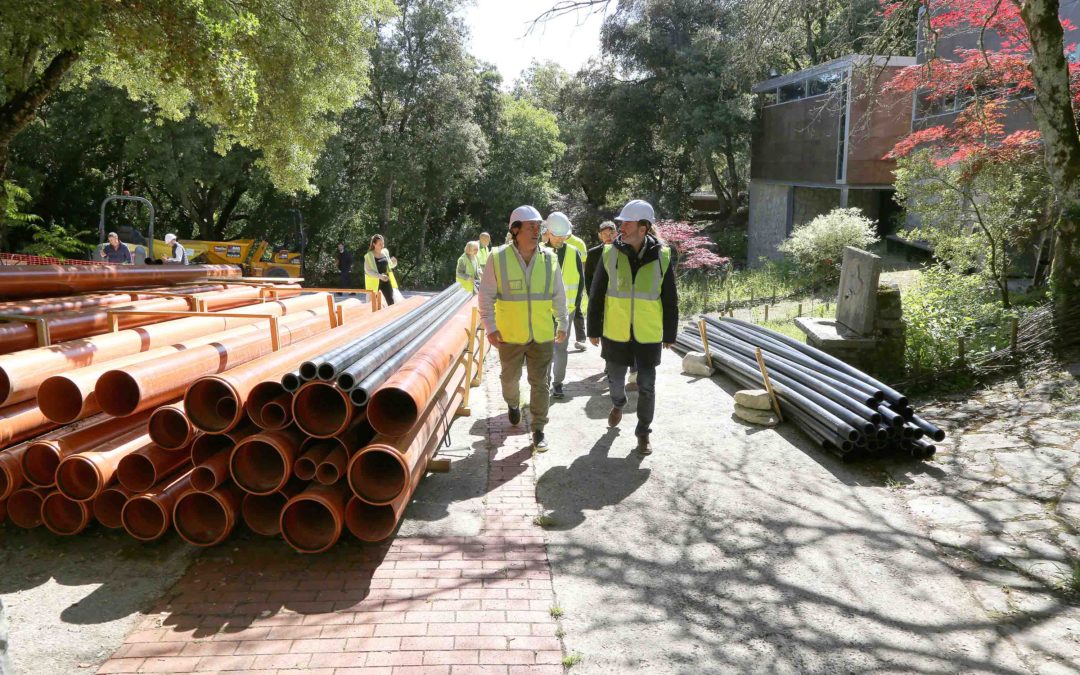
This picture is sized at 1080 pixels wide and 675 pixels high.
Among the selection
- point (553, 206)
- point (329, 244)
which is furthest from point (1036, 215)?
point (329, 244)

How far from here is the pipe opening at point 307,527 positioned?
429cm

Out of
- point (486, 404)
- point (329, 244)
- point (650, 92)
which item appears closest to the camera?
point (486, 404)

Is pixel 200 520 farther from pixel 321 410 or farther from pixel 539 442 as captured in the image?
pixel 539 442

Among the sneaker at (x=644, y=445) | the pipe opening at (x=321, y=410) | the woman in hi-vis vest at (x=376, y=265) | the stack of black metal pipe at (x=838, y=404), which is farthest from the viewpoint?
the woman in hi-vis vest at (x=376, y=265)

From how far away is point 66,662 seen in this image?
3350 mm

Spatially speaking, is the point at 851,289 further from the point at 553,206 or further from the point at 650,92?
the point at 553,206

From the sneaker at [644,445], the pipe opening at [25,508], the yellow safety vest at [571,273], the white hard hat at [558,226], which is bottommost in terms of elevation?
the sneaker at [644,445]

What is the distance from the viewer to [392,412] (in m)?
4.54

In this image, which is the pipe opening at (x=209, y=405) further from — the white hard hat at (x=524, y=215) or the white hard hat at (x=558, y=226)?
the white hard hat at (x=558, y=226)

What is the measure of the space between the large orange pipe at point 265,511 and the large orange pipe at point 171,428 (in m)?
0.49

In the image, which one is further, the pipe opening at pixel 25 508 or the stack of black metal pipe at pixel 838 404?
the stack of black metal pipe at pixel 838 404

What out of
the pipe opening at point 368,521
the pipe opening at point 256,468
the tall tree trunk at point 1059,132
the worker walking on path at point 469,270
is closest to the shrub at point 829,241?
the tall tree trunk at point 1059,132

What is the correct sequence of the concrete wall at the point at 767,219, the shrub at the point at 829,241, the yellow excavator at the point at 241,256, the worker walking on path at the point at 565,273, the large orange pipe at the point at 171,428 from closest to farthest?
the large orange pipe at the point at 171,428 < the worker walking on path at the point at 565,273 < the shrub at the point at 829,241 < the yellow excavator at the point at 241,256 < the concrete wall at the point at 767,219

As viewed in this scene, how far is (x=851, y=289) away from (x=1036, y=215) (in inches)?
179
